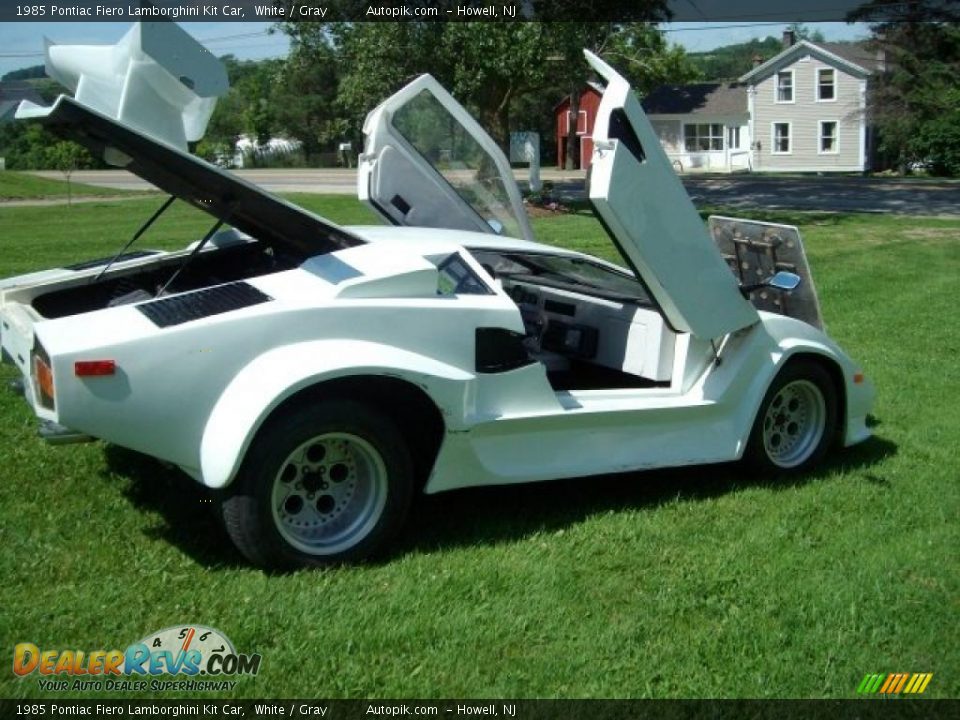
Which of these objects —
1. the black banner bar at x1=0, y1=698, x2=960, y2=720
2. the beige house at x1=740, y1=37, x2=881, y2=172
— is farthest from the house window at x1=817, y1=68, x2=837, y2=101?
the black banner bar at x1=0, y1=698, x2=960, y2=720

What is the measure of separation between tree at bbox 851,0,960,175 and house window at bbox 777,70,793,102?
22.3ft

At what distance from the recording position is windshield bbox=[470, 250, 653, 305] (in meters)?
5.86

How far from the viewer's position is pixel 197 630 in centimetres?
398

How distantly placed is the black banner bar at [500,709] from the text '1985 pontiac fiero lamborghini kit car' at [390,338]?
0.94 m

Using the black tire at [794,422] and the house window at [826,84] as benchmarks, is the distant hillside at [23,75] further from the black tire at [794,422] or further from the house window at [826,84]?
the house window at [826,84]

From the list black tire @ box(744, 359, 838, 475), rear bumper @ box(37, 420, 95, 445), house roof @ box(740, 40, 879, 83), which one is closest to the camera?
rear bumper @ box(37, 420, 95, 445)

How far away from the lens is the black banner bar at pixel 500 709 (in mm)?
3451

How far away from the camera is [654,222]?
5.09m

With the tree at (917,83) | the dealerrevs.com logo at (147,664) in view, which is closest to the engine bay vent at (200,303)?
the dealerrevs.com logo at (147,664)

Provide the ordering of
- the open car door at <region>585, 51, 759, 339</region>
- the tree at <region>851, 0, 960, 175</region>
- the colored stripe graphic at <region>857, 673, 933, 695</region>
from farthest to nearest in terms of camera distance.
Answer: the tree at <region>851, 0, 960, 175</region> < the open car door at <region>585, 51, 759, 339</region> < the colored stripe graphic at <region>857, 673, 933, 695</region>

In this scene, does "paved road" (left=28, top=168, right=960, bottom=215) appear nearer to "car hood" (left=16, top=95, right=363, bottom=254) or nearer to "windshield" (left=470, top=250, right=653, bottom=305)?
"windshield" (left=470, top=250, right=653, bottom=305)

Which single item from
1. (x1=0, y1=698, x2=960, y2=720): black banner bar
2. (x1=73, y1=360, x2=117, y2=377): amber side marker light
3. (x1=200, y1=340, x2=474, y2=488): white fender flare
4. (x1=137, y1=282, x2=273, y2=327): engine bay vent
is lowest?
(x1=0, y1=698, x2=960, y2=720): black banner bar

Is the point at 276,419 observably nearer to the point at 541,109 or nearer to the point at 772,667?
the point at 772,667

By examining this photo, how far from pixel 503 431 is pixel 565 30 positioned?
2041 cm
